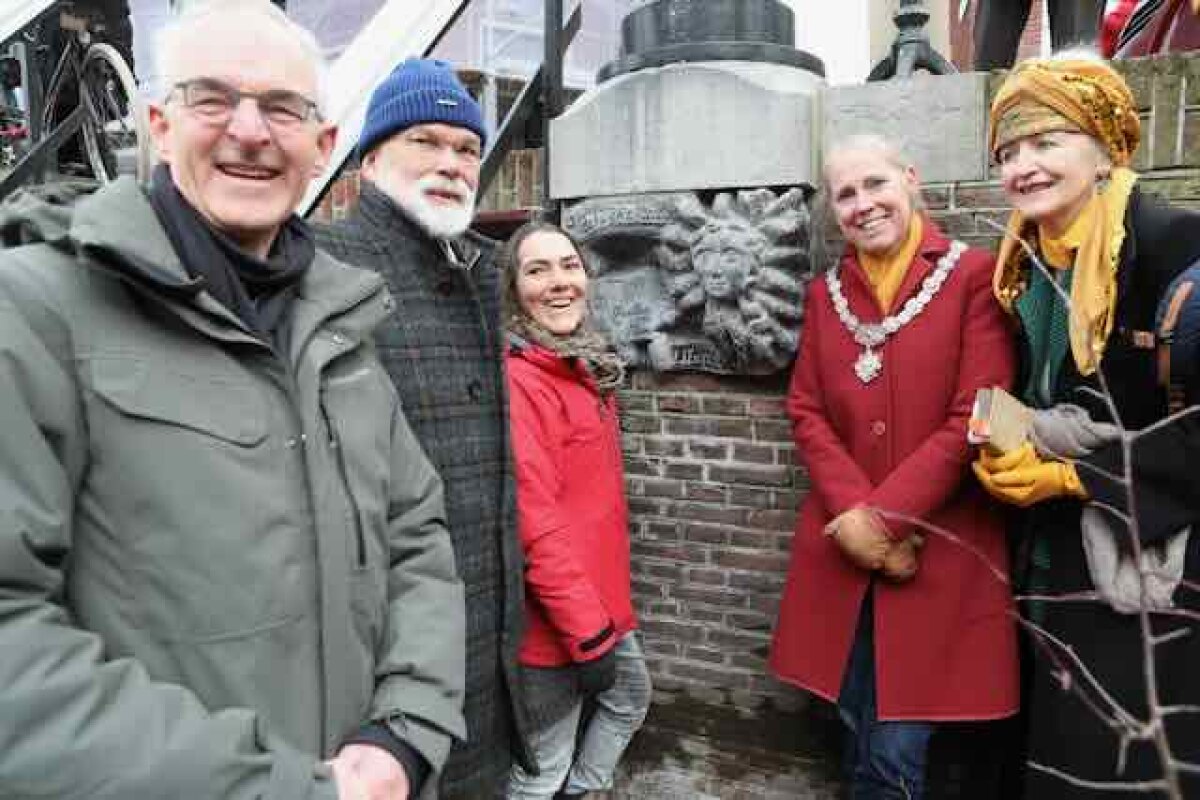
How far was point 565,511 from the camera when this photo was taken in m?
2.29

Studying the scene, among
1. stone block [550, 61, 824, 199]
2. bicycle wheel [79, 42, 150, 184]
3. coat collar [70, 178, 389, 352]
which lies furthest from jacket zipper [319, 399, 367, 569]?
bicycle wheel [79, 42, 150, 184]

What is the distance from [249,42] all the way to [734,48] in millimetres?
2104

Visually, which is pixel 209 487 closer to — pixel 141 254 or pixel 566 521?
pixel 141 254

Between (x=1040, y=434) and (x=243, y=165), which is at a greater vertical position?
(x=243, y=165)

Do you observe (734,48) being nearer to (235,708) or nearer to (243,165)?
(243,165)

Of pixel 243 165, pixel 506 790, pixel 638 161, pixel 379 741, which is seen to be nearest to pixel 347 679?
pixel 379 741

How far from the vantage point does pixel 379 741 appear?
1358 millimetres

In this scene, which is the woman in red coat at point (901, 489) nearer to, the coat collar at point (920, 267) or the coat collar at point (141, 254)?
the coat collar at point (920, 267)

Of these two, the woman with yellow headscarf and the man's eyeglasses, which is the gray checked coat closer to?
the man's eyeglasses

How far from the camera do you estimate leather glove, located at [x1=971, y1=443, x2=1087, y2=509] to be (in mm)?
1950

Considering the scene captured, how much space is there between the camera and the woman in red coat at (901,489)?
2.24 m

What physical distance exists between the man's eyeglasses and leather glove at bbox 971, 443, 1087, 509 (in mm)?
1661

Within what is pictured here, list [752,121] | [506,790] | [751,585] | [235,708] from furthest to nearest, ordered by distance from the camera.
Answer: [751,585], [752,121], [506,790], [235,708]

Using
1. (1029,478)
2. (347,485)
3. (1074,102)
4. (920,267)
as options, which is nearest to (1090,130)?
(1074,102)
